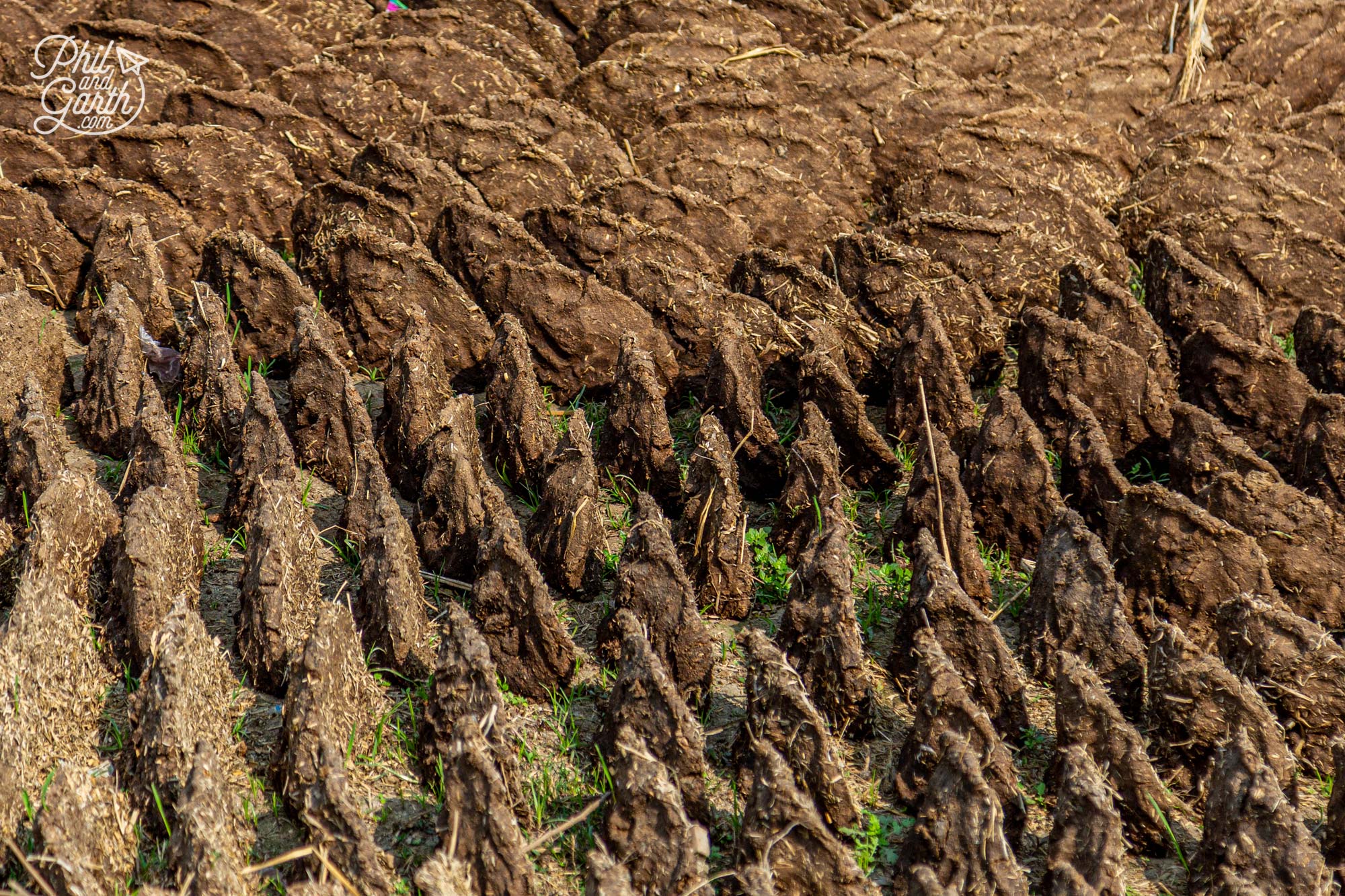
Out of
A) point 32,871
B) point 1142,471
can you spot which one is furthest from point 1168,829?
point 32,871

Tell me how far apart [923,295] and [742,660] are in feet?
5.92

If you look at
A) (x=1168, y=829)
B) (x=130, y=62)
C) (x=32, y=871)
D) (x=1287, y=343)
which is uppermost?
(x=1287, y=343)

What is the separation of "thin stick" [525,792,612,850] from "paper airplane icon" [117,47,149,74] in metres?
4.81

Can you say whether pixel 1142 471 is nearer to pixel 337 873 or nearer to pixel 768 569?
pixel 768 569

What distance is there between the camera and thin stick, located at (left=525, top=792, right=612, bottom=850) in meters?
3.31

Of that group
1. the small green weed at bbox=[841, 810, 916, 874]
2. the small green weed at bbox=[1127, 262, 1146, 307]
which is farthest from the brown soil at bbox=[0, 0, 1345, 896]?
the small green weed at bbox=[1127, 262, 1146, 307]

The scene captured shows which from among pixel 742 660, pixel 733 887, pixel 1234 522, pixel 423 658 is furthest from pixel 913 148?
pixel 733 887

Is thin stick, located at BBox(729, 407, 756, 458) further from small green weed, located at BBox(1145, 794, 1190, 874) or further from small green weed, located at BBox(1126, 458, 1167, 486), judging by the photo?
small green weed, located at BBox(1145, 794, 1190, 874)

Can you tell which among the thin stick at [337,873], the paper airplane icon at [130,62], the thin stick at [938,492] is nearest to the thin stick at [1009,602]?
the thin stick at [938,492]

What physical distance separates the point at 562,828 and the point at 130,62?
4987mm

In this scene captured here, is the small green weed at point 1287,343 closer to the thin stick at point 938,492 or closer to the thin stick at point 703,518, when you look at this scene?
the thin stick at point 938,492

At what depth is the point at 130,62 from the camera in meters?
6.59

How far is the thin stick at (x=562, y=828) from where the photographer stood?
130 inches

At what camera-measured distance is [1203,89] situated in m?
7.49
